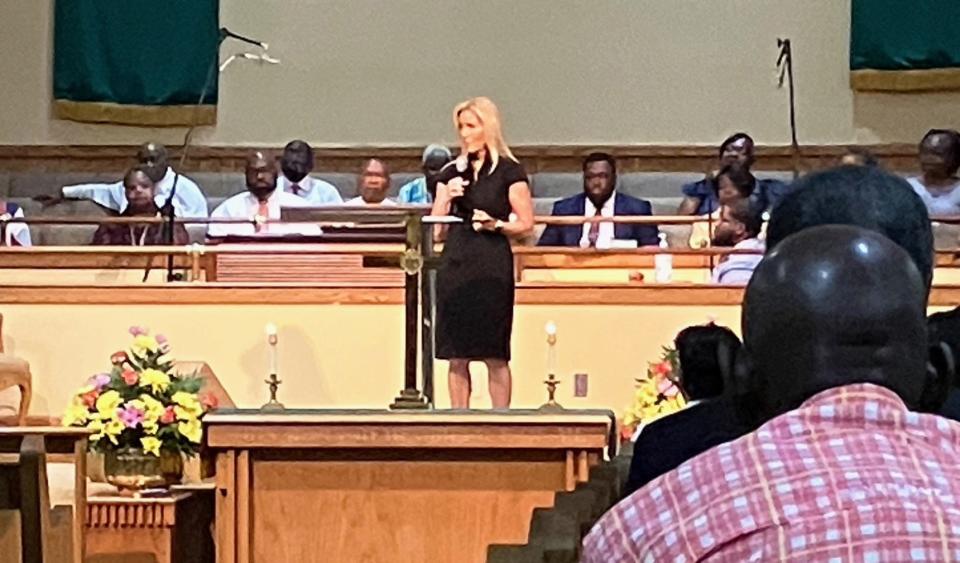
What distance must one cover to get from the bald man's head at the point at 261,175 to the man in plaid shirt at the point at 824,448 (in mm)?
7224

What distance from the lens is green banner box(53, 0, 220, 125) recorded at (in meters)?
11.0

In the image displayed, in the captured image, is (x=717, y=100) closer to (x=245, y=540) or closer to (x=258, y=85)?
(x=258, y=85)

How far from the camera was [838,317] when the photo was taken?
160 centimetres

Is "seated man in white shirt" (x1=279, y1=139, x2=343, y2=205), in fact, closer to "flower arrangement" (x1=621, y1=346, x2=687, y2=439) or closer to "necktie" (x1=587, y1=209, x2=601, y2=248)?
"necktie" (x1=587, y1=209, x2=601, y2=248)

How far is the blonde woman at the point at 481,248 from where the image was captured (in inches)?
264

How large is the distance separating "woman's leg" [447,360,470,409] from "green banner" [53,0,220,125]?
466 cm

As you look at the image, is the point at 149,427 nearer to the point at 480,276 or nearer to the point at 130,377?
the point at 130,377

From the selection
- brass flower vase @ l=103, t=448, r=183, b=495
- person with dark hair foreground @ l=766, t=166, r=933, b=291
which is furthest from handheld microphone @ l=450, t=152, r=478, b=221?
person with dark hair foreground @ l=766, t=166, r=933, b=291

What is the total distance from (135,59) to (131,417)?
603 centimetres

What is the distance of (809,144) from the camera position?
10875 millimetres

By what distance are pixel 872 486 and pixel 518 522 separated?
338 centimetres

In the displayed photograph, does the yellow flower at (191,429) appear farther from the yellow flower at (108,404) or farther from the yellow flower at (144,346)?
the yellow flower at (144,346)

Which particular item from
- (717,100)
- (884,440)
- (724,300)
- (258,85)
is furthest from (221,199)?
(884,440)

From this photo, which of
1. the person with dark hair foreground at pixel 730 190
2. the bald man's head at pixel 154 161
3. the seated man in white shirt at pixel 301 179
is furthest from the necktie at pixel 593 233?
the bald man's head at pixel 154 161
